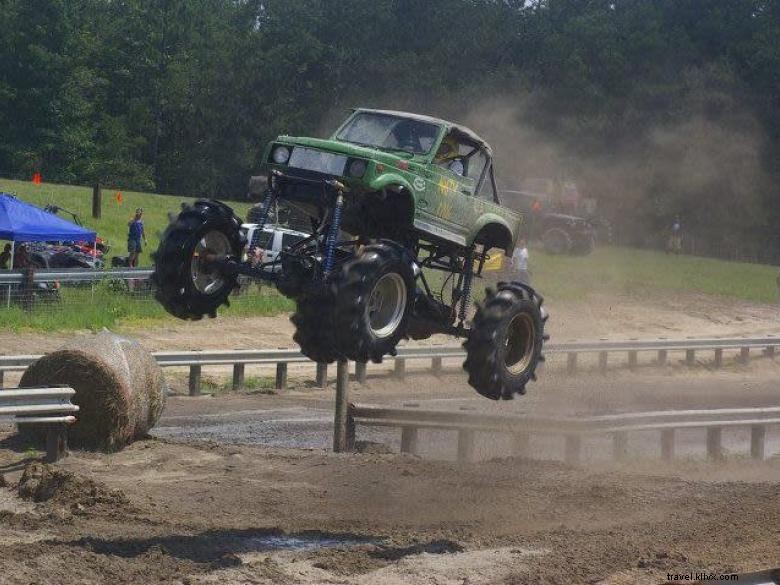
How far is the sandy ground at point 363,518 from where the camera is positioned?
10.0 m

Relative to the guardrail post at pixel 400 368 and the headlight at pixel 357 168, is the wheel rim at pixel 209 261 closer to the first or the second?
the headlight at pixel 357 168

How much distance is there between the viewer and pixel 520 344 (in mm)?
12258

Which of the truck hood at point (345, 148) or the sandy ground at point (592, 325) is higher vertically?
the truck hood at point (345, 148)

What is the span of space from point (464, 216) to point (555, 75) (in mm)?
48202

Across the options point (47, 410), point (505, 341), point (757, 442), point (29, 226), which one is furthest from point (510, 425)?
point (29, 226)

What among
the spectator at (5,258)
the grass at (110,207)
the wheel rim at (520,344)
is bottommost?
the wheel rim at (520,344)

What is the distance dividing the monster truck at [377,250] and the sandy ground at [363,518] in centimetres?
152

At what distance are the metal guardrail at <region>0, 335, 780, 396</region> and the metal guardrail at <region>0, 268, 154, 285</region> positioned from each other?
2.34 meters

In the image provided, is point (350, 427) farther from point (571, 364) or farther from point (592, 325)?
point (592, 325)

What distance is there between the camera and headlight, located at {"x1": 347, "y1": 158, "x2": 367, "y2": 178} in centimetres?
1107

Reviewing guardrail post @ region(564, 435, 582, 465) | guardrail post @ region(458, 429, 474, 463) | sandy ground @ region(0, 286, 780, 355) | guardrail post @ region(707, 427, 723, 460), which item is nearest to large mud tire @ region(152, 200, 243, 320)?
guardrail post @ region(458, 429, 474, 463)

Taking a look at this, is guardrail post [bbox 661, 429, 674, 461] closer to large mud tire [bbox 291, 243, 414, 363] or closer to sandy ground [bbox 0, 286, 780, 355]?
large mud tire [bbox 291, 243, 414, 363]

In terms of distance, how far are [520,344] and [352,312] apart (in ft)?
8.49

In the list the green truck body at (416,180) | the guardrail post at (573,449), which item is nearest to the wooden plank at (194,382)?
the guardrail post at (573,449)
